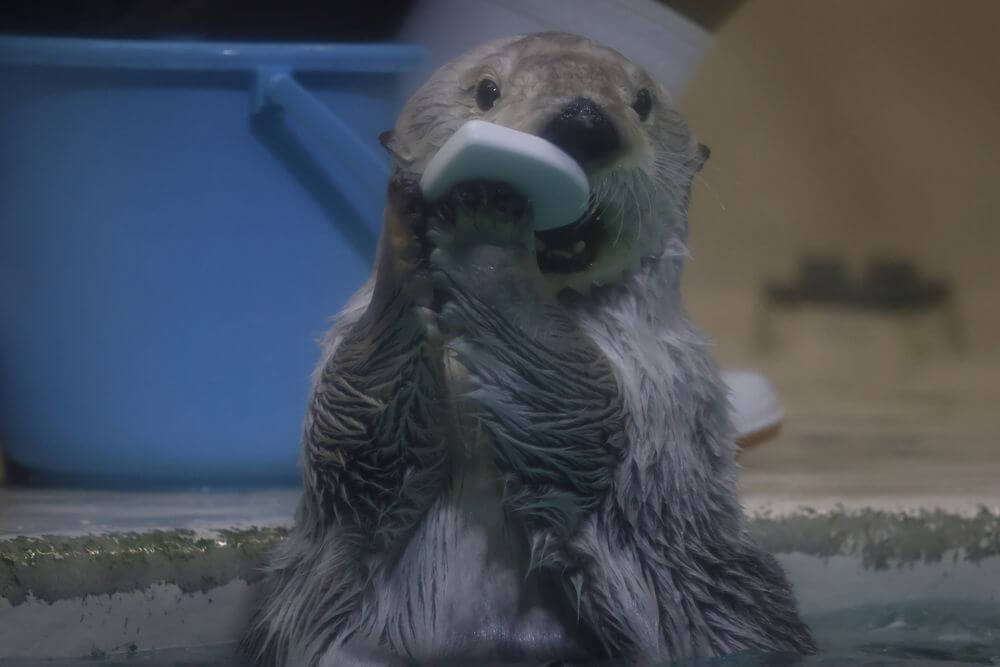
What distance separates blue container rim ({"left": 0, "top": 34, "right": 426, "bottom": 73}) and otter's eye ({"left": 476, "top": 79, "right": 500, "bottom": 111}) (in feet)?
2.82

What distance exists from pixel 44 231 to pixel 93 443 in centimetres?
43

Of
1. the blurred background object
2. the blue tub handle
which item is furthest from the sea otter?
the blurred background object

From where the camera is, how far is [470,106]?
1.61 m

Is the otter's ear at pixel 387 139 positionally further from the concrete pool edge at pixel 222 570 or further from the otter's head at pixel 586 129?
the concrete pool edge at pixel 222 570

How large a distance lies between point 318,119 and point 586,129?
107 centimetres

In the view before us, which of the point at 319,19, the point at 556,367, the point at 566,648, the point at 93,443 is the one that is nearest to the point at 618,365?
the point at 556,367

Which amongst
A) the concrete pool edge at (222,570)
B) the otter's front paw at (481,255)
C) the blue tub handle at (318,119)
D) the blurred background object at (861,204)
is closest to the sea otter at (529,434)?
the otter's front paw at (481,255)

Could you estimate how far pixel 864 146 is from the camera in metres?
5.11

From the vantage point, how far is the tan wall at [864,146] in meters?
4.78

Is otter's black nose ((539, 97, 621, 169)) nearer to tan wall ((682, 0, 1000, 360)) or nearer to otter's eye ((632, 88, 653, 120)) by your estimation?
otter's eye ((632, 88, 653, 120))

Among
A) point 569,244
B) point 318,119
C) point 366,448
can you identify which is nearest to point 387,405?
point 366,448

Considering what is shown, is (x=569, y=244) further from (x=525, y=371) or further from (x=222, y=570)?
(x=222, y=570)

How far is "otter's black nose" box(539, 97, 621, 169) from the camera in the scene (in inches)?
55.2

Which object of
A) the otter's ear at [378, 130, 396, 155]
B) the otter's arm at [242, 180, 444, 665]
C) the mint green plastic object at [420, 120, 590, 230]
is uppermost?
the otter's ear at [378, 130, 396, 155]
